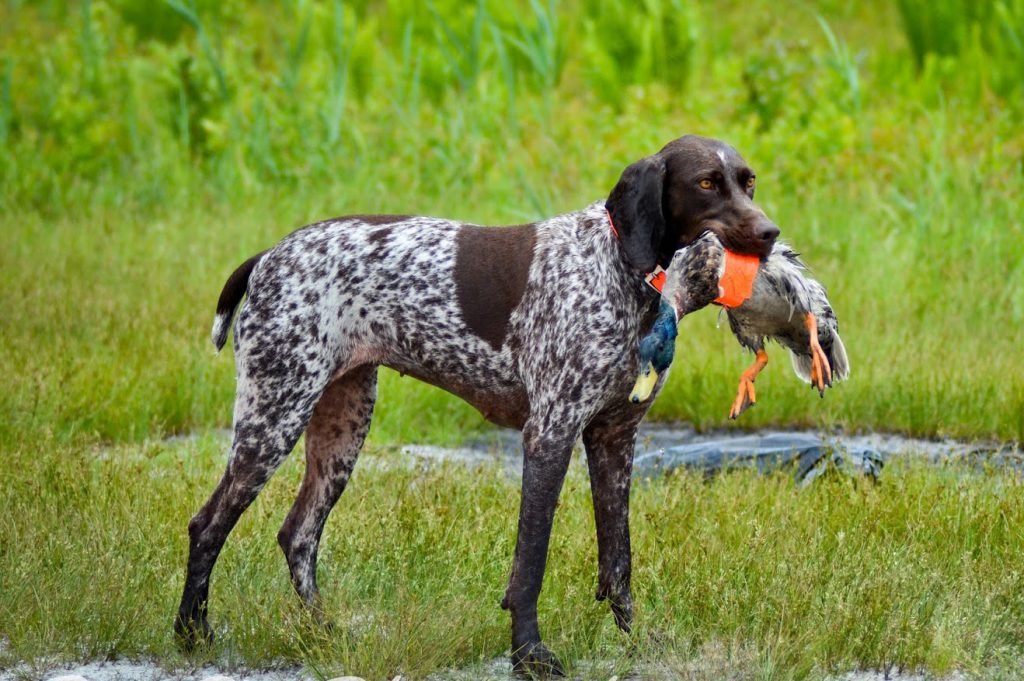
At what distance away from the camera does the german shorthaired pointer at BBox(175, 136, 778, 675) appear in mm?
4645

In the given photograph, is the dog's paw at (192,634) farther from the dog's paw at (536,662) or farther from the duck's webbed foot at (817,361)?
the duck's webbed foot at (817,361)

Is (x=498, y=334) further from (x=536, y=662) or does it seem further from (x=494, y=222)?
(x=494, y=222)

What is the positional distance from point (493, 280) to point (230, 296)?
39.2 inches

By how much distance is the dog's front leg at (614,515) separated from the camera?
4977 mm

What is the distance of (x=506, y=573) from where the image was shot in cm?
536

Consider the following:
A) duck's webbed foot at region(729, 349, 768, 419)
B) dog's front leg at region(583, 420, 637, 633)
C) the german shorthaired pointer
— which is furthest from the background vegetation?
duck's webbed foot at region(729, 349, 768, 419)

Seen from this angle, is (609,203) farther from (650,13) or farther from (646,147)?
(650,13)

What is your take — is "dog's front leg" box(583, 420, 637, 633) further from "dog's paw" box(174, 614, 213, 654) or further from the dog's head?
"dog's paw" box(174, 614, 213, 654)

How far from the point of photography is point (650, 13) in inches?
517

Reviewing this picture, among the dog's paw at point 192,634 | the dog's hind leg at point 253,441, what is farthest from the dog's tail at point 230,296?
the dog's paw at point 192,634

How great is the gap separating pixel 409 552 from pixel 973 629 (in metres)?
1.96

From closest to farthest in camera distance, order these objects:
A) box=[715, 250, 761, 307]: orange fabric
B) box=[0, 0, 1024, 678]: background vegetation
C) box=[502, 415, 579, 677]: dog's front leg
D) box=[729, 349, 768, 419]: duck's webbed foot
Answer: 1. box=[715, 250, 761, 307]: orange fabric
2. box=[729, 349, 768, 419]: duck's webbed foot
3. box=[502, 415, 579, 677]: dog's front leg
4. box=[0, 0, 1024, 678]: background vegetation

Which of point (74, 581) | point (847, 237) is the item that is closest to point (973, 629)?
point (74, 581)

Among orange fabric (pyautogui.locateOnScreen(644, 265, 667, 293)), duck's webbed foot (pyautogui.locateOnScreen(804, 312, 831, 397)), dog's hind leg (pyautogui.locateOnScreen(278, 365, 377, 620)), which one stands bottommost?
dog's hind leg (pyautogui.locateOnScreen(278, 365, 377, 620))
